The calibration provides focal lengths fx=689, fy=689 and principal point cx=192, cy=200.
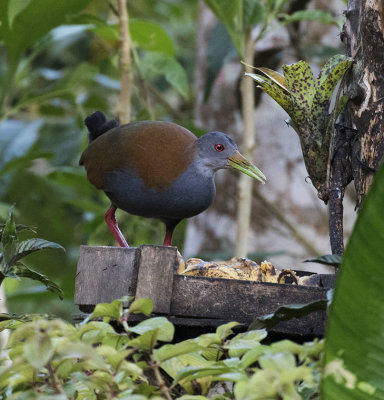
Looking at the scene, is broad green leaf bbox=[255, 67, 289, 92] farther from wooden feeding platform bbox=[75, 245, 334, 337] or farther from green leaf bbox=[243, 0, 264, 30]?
green leaf bbox=[243, 0, 264, 30]

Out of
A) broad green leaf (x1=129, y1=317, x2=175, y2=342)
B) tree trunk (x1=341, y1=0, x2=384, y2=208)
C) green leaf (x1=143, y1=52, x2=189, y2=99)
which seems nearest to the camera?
broad green leaf (x1=129, y1=317, x2=175, y2=342)

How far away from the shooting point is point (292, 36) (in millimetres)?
3652

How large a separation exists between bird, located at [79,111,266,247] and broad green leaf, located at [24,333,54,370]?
113 cm

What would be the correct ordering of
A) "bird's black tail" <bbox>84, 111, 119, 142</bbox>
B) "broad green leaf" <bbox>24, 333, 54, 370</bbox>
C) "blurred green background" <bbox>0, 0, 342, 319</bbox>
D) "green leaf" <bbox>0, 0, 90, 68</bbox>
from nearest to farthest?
"broad green leaf" <bbox>24, 333, 54, 370</bbox>
"bird's black tail" <bbox>84, 111, 119, 142</bbox>
"green leaf" <bbox>0, 0, 90, 68</bbox>
"blurred green background" <bbox>0, 0, 342, 319</bbox>

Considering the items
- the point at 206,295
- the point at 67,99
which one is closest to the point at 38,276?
the point at 206,295

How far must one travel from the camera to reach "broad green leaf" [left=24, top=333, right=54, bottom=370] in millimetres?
805

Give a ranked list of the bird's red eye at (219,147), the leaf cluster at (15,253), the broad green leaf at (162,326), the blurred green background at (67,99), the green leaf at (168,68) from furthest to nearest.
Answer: the green leaf at (168,68), the blurred green background at (67,99), the bird's red eye at (219,147), the leaf cluster at (15,253), the broad green leaf at (162,326)

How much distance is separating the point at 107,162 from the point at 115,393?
115 cm

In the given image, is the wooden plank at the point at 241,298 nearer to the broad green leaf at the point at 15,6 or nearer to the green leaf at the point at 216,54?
the broad green leaf at the point at 15,6

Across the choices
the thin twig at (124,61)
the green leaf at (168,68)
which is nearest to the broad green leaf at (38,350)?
the thin twig at (124,61)

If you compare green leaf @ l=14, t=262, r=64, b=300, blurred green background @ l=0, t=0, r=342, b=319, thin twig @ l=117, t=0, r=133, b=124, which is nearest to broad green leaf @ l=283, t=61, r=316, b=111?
green leaf @ l=14, t=262, r=64, b=300

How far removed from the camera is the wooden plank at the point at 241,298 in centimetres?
138

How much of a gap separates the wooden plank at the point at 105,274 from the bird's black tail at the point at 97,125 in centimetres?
91

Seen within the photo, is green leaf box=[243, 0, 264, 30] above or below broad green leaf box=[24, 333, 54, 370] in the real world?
above
